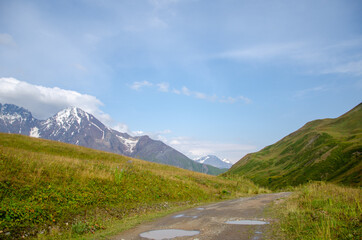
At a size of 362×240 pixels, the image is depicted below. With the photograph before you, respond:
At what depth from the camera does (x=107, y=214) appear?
14773mm

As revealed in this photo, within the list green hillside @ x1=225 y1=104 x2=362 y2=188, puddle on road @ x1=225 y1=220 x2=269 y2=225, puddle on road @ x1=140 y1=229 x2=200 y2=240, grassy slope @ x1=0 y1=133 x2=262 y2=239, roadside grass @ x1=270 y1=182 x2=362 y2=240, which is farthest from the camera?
green hillside @ x1=225 y1=104 x2=362 y2=188

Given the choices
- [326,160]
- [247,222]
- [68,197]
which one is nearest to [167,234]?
[247,222]

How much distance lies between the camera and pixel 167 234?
370 inches

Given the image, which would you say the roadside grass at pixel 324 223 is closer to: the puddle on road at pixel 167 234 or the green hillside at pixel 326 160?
the puddle on road at pixel 167 234

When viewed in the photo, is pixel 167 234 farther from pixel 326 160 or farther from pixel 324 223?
pixel 326 160

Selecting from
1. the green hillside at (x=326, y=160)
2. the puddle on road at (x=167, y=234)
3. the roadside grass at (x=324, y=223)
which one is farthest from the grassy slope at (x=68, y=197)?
the green hillside at (x=326, y=160)

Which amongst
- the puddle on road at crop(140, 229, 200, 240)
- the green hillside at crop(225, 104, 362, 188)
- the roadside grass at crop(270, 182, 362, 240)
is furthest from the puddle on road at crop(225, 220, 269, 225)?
the green hillside at crop(225, 104, 362, 188)

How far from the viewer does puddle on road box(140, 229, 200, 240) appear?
29.5ft

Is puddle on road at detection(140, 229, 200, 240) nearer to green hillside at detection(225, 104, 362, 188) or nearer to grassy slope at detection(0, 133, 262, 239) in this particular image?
grassy slope at detection(0, 133, 262, 239)

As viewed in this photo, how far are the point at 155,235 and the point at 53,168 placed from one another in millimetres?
12503

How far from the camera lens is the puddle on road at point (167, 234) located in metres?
9.00

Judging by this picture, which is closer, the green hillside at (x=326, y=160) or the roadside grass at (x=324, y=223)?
the roadside grass at (x=324, y=223)

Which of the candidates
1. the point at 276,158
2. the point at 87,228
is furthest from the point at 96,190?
the point at 276,158

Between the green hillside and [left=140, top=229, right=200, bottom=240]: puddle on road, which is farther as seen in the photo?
the green hillside
